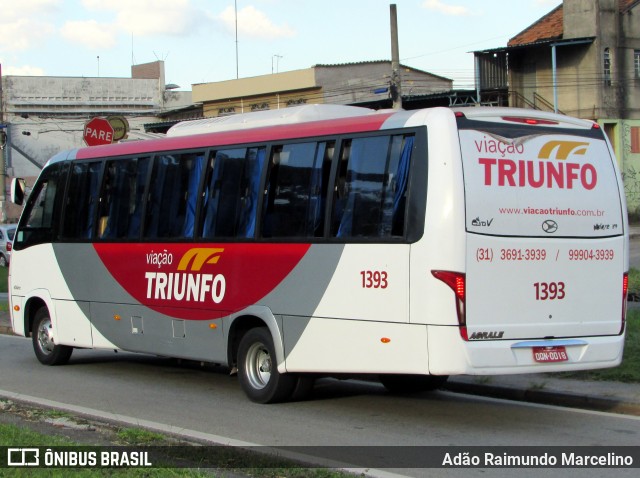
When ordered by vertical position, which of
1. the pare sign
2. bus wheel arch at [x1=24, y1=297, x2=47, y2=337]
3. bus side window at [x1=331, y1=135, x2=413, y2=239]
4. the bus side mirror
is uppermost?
the pare sign

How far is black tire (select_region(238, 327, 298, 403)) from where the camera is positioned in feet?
34.6

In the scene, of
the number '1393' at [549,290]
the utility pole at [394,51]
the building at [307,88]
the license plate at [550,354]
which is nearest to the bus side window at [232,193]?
the number '1393' at [549,290]

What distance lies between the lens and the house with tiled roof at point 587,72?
158 ft

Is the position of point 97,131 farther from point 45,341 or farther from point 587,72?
point 587,72

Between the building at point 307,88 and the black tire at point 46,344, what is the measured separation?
130 ft

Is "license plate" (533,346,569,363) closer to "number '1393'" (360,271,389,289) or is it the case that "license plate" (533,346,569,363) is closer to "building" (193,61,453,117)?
"number '1393'" (360,271,389,289)

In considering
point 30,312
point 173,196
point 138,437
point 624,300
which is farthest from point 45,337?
point 624,300

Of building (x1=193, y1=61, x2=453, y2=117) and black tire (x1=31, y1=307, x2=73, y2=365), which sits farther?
building (x1=193, y1=61, x2=453, y2=117)

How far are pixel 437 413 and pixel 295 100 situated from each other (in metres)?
47.8

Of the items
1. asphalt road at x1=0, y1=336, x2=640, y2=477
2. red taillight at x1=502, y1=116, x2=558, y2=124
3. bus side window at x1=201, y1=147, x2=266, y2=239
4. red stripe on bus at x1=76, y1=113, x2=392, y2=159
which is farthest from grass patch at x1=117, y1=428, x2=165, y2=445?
red taillight at x1=502, y1=116, x2=558, y2=124

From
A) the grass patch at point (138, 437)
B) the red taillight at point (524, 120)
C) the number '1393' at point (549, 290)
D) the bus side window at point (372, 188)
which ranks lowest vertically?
the grass patch at point (138, 437)

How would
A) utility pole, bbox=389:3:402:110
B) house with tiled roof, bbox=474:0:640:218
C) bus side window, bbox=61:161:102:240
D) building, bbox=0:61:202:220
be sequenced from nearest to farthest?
bus side window, bbox=61:161:102:240 < utility pole, bbox=389:3:402:110 < house with tiled roof, bbox=474:0:640:218 < building, bbox=0:61:202:220

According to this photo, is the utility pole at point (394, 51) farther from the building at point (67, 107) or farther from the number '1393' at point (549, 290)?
the building at point (67, 107)

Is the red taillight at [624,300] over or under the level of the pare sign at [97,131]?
under
